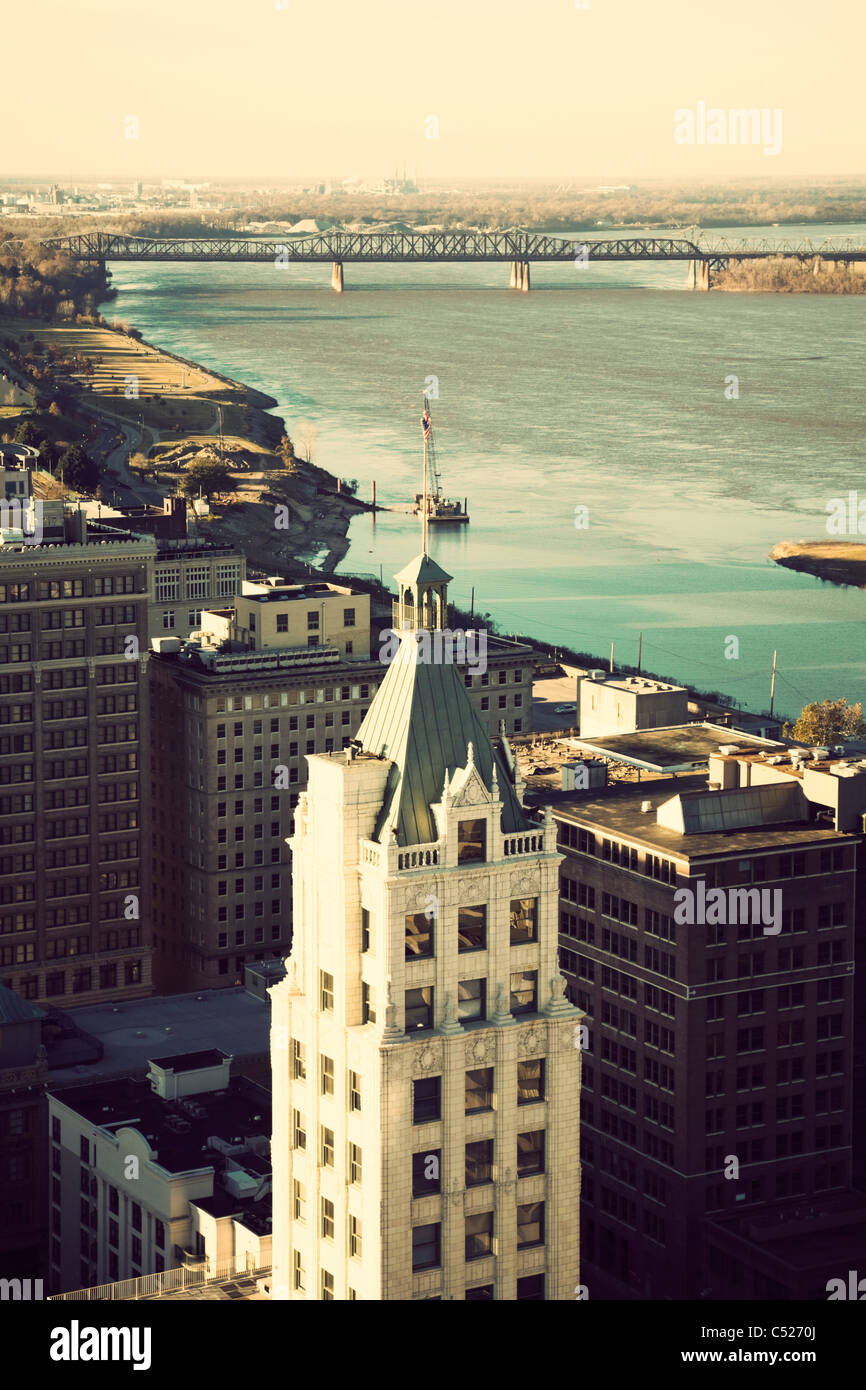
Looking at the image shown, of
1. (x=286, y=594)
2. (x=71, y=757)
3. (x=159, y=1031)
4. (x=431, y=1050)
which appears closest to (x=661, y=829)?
(x=159, y=1031)

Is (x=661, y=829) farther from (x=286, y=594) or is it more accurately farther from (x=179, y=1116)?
(x=286, y=594)

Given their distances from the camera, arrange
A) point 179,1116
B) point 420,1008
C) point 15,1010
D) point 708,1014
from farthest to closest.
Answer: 1. point 15,1010
2. point 708,1014
3. point 179,1116
4. point 420,1008

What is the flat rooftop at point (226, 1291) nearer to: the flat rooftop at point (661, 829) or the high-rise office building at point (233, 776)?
the flat rooftop at point (661, 829)

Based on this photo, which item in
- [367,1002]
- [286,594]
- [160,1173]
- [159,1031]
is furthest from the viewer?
[286,594]

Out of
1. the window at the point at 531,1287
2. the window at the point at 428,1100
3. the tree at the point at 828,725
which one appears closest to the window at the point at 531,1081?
the window at the point at 428,1100

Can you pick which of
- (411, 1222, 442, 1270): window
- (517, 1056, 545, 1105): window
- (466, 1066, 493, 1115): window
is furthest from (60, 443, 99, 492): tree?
(411, 1222, 442, 1270): window

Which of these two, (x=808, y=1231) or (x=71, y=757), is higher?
(x=71, y=757)
